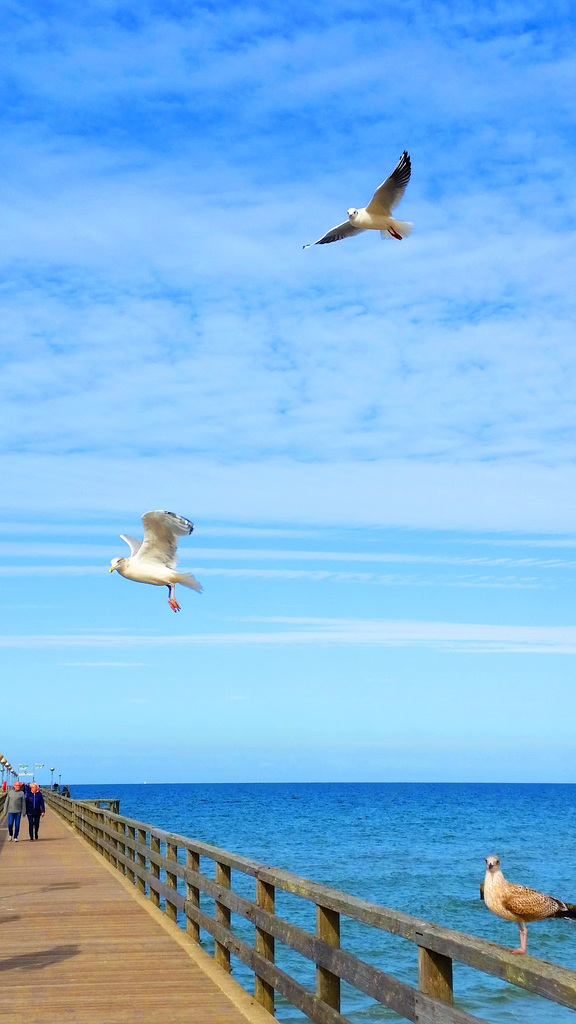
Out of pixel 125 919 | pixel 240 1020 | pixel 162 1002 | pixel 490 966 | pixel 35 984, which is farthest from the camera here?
pixel 125 919

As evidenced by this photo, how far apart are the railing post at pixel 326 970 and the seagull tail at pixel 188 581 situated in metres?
3.71

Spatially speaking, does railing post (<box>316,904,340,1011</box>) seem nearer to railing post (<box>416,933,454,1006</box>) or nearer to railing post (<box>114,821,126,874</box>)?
railing post (<box>416,933,454,1006</box>)

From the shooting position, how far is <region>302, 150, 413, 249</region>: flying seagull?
39.0 ft

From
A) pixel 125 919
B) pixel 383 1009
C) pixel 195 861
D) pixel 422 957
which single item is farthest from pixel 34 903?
pixel 422 957

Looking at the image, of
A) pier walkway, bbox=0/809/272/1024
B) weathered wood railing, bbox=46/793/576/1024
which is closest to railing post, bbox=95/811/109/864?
pier walkway, bbox=0/809/272/1024

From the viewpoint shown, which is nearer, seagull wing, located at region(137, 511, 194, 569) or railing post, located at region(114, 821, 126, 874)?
seagull wing, located at region(137, 511, 194, 569)

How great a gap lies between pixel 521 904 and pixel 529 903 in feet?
0.12

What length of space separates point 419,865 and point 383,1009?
30776mm

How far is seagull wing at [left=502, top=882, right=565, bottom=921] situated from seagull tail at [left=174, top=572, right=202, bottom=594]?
498cm

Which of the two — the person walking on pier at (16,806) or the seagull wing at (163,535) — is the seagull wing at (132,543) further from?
the person walking on pier at (16,806)

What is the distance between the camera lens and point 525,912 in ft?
15.1

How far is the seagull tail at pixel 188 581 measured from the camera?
9219 millimetres

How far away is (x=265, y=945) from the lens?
7.28 m

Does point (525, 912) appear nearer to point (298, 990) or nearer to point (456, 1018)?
point (456, 1018)
